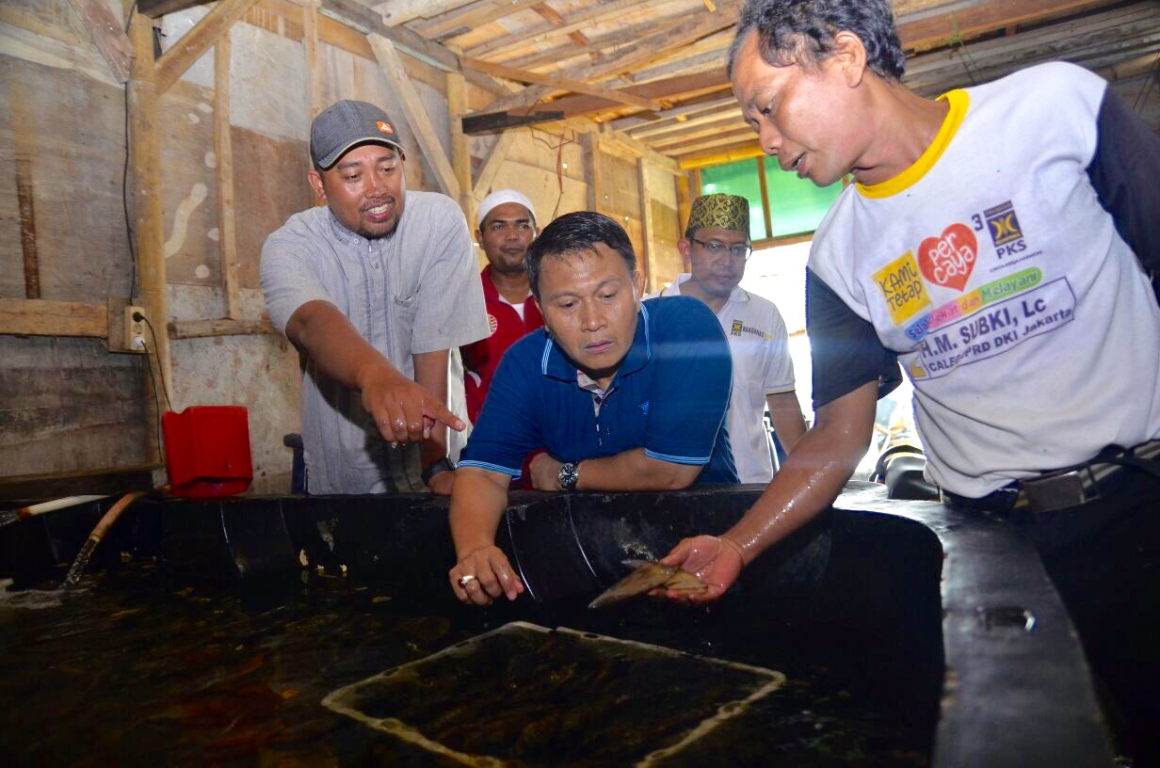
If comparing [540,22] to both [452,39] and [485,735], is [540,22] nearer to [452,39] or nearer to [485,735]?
[452,39]

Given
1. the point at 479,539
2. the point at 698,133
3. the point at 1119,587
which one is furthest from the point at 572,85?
the point at 1119,587

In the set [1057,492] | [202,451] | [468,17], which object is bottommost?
[1057,492]

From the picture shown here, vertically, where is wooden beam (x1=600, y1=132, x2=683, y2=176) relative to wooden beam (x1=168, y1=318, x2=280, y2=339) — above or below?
above

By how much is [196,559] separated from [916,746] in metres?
2.25

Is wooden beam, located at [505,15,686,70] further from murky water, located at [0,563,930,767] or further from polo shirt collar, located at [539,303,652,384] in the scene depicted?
murky water, located at [0,563,930,767]

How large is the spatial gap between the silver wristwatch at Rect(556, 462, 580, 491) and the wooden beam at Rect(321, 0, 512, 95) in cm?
448

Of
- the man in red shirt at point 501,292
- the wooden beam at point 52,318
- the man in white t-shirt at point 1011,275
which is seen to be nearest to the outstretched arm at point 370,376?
the man in white t-shirt at point 1011,275

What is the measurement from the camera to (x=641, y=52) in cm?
592

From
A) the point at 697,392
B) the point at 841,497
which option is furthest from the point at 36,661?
the point at 841,497

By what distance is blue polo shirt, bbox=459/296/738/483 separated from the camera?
6.71ft

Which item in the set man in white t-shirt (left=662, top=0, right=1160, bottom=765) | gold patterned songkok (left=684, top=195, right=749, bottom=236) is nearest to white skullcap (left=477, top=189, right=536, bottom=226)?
gold patterned songkok (left=684, top=195, right=749, bottom=236)

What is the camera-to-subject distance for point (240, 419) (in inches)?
114

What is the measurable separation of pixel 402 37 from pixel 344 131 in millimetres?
3781

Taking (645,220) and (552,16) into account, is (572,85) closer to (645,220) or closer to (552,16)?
(552,16)
